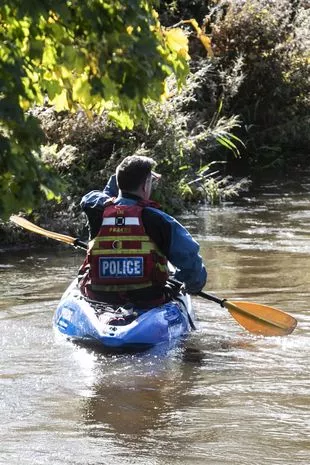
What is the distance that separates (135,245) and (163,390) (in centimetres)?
114

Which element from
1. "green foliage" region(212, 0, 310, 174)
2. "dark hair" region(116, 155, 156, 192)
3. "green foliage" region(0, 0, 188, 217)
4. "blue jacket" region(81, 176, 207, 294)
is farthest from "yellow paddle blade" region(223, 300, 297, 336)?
"green foliage" region(212, 0, 310, 174)

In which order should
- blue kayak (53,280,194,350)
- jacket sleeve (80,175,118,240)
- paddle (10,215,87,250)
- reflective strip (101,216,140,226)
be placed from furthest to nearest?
1. paddle (10,215,87,250)
2. jacket sleeve (80,175,118,240)
3. reflective strip (101,216,140,226)
4. blue kayak (53,280,194,350)

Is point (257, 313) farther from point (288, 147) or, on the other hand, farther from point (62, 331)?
point (288, 147)

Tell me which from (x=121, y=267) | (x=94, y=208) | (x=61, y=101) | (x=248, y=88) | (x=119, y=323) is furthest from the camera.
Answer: (x=248, y=88)

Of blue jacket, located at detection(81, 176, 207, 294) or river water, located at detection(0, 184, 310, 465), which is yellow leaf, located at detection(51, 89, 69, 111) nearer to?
river water, located at detection(0, 184, 310, 465)

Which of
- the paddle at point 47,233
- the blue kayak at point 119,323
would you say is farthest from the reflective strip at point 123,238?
the paddle at point 47,233

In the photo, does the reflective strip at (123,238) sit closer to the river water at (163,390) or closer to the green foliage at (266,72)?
the river water at (163,390)

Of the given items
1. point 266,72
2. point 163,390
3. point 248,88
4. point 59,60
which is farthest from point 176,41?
point 248,88

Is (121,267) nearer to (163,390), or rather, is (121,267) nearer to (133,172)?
(133,172)

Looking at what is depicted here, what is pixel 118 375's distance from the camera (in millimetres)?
6305

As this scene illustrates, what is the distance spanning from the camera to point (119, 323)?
6711 mm

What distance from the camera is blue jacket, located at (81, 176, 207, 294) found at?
6.79 m

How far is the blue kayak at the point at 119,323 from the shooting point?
6.63 m

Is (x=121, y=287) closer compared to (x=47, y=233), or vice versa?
(x=121, y=287)
